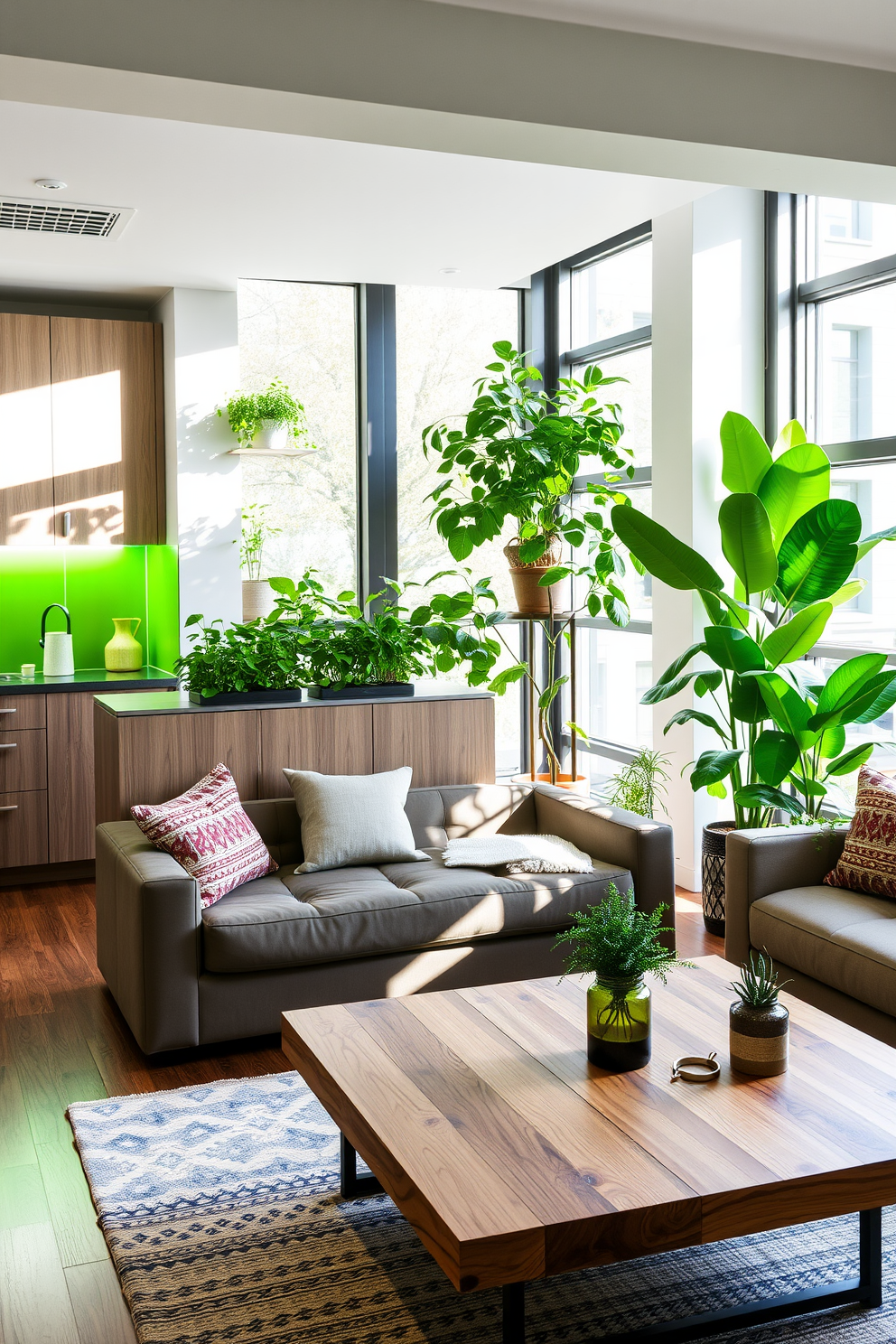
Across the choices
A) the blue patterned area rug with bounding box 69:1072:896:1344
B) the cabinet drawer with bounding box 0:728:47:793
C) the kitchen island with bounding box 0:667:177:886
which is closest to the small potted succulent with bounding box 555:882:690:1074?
the blue patterned area rug with bounding box 69:1072:896:1344

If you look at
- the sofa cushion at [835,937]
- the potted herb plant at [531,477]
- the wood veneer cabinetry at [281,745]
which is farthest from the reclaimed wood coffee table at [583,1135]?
the potted herb plant at [531,477]

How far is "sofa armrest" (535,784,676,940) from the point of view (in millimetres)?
3910

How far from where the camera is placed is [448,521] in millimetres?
5012

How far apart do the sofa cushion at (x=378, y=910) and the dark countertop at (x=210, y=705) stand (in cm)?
58

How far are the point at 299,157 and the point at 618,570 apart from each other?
2094 millimetres

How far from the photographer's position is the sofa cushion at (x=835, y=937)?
3.10 m

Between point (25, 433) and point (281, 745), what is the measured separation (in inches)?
100

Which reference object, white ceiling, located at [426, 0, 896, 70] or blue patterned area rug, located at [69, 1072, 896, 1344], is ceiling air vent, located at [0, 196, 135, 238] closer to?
white ceiling, located at [426, 0, 896, 70]

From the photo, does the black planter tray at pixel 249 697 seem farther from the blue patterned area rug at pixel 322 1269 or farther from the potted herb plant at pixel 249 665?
the blue patterned area rug at pixel 322 1269

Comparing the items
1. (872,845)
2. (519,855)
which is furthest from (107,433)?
(872,845)

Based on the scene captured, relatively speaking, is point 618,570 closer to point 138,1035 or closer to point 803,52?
point 803,52

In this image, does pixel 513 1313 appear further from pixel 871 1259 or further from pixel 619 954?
pixel 871 1259

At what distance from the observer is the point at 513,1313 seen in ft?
6.42

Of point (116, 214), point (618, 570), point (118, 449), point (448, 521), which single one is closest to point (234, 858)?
point (448, 521)
